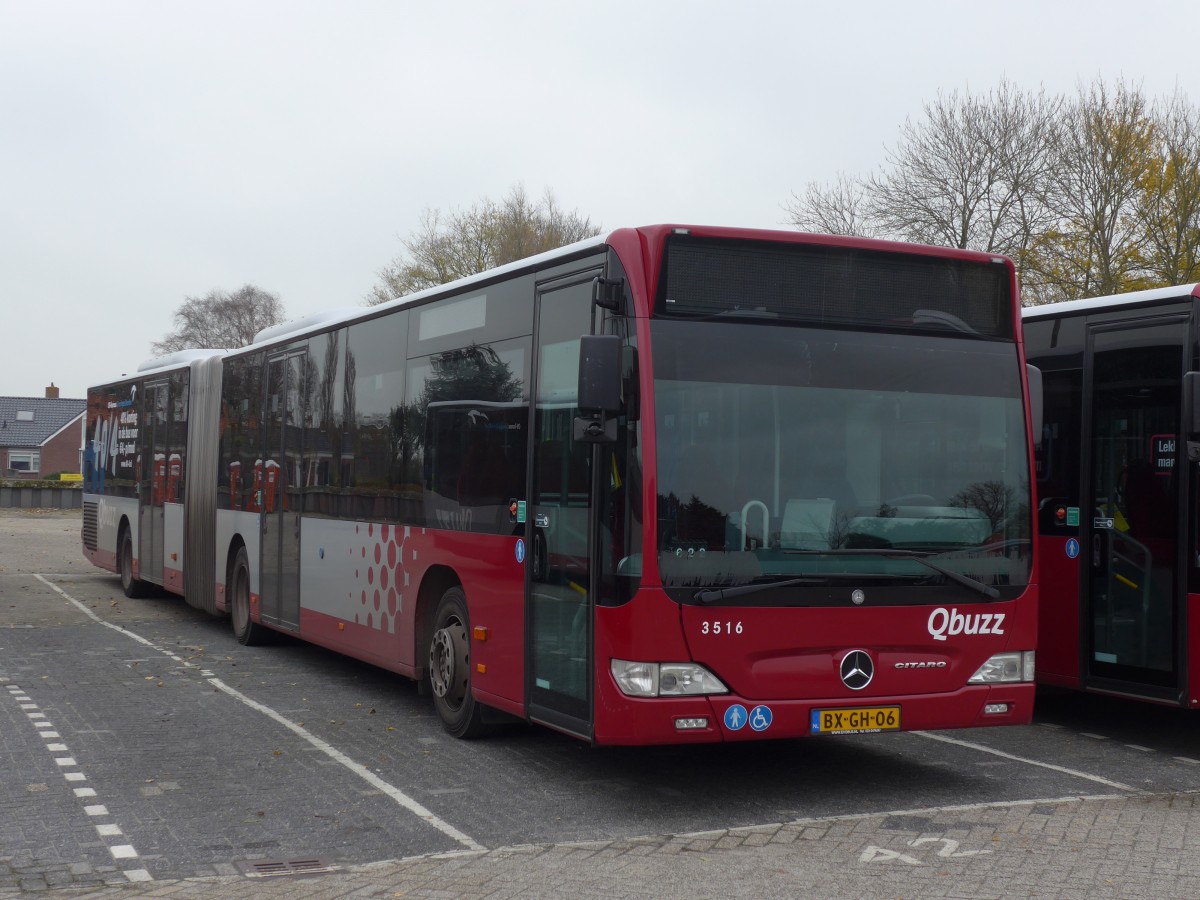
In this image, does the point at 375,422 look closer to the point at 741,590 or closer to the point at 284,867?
the point at 741,590

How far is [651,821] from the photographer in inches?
285

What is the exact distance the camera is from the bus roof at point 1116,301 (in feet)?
30.0

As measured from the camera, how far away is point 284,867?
6289 millimetres

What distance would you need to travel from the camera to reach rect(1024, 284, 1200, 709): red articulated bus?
8992 millimetres

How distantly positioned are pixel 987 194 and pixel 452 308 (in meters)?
25.4

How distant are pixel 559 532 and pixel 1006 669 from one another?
2.55 metres

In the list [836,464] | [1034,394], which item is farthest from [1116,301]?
[836,464]

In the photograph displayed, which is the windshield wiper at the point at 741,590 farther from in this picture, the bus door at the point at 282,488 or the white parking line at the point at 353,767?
the bus door at the point at 282,488

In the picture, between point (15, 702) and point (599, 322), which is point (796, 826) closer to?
point (599, 322)

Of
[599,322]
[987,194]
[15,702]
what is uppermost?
[987,194]

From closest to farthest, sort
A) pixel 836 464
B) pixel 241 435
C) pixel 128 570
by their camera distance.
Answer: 1. pixel 836 464
2. pixel 241 435
3. pixel 128 570

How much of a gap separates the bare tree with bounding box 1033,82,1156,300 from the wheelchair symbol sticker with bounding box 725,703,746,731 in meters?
25.2

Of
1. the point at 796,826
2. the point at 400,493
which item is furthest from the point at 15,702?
the point at 796,826

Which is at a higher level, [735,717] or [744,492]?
[744,492]
